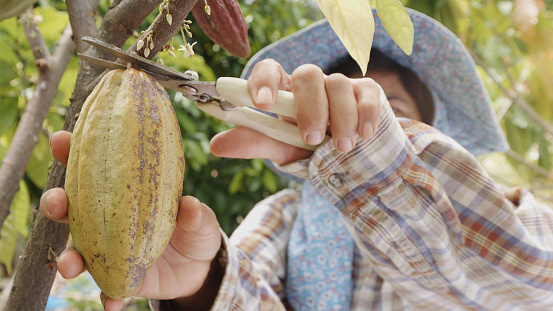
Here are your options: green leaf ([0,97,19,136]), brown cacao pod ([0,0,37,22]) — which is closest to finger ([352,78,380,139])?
brown cacao pod ([0,0,37,22])

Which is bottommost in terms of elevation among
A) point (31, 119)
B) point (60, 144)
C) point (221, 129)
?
point (221, 129)

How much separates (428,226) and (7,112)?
0.79 meters

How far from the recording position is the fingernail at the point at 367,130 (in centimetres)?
49

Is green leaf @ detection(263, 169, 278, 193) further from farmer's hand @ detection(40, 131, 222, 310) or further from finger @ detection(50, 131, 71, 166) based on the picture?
finger @ detection(50, 131, 71, 166)

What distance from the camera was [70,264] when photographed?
0.38 metres

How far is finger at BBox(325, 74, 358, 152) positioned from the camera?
489 millimetres

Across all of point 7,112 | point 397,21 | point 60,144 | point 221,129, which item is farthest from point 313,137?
point 221,129

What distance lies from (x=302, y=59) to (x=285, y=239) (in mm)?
451

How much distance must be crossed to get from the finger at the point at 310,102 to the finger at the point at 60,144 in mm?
229

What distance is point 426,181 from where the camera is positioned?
0.64m

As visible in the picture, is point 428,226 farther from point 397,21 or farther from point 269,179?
point 269,179

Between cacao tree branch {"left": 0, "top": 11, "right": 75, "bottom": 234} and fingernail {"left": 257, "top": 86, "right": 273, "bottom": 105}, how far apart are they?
37 cm

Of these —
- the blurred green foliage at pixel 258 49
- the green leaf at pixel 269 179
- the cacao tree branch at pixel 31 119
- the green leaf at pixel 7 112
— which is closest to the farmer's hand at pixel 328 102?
the cacao tree branch at pixel 31 119

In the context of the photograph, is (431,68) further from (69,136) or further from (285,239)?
(69,136)
